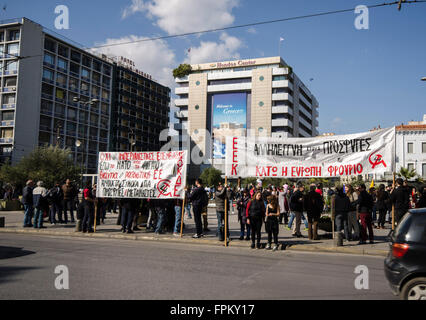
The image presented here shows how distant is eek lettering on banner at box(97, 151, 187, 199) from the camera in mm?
12820

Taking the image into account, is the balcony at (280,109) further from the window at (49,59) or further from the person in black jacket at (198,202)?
the person in black jacket at (198,202)

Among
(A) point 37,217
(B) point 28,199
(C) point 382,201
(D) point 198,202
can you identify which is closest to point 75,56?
(B) point 28,199

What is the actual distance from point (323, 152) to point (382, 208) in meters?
7.06

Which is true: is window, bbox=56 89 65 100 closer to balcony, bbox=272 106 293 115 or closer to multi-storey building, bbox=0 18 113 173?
multi-storey building, bbox=0 18 113 173

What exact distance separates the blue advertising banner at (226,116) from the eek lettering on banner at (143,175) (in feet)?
235

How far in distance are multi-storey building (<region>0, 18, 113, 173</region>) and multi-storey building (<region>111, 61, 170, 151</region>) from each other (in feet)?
12.3

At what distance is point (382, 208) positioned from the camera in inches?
662

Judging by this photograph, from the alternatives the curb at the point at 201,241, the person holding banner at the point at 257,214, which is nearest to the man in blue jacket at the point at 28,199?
the curb at the point at 201,241

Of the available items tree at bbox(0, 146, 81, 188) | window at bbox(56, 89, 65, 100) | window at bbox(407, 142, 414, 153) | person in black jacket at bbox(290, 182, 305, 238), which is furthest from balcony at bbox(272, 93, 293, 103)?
person in black jacket at bbox(290, 182, 305, 238)

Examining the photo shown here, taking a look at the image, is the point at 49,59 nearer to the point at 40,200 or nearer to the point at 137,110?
the point at 137,110

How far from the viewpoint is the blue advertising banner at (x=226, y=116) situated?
8544 centimetres

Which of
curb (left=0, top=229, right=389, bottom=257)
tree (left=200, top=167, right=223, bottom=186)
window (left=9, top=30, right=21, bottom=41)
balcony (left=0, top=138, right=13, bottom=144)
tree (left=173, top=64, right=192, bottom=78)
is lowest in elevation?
curb (left=0, top=229, right=389, bottom=257)

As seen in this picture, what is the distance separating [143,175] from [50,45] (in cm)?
6400
